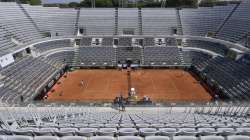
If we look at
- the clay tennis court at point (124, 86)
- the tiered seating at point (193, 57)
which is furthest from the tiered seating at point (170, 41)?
the clay tennis court at point (124, 86)

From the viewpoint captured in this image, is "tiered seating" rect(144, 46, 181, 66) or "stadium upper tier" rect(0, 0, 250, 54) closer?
"tiered seating" rect(144, 46, 181, 66)

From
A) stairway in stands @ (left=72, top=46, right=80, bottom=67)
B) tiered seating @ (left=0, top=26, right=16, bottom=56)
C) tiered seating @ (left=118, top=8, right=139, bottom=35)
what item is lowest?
stairway in stands @ (left=72, top=46, right=80, bottom=67)

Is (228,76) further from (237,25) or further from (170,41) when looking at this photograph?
(170,41)

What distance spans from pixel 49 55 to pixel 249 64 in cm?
3500

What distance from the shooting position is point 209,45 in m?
59.0

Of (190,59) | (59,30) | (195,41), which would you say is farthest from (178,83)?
(59,30)

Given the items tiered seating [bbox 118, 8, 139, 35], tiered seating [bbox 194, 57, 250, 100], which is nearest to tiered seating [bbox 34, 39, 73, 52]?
tiered seating [bbox 118, 8, 139, 35]

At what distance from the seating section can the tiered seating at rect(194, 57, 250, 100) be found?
2558 millimetres

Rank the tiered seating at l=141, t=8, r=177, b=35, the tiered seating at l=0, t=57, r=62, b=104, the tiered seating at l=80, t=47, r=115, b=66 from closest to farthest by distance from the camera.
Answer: the tiered seating at l=0, t=57, r=62, b=104 < the tiered seating at l=80, t=47, r=115, b=66 < the tiered seating at l=141, t=8, r=177, b=35

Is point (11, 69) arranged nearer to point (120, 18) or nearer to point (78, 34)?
point (78, 34)

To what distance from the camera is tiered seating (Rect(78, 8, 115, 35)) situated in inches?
2569

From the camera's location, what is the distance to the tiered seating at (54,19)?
6291cm

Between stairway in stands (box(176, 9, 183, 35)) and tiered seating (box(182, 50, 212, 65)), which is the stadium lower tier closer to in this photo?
tiered seating (box(182, 50, 212, 65))

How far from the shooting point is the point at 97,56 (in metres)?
59.5
